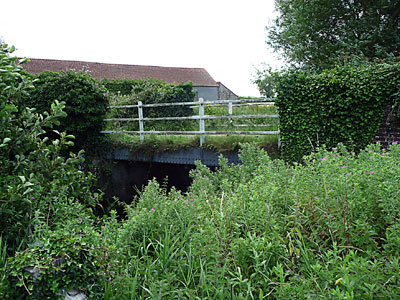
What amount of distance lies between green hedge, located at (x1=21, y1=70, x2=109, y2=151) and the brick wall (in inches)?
308

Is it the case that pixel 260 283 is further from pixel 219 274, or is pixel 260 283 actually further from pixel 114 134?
pixel 114 134

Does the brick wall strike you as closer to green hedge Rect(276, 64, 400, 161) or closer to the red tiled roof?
green hedge Rect(276, 64, 400, 161)

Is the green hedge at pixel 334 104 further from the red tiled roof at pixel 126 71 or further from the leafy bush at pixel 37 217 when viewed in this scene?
the red tiled roof at pixel 126 71

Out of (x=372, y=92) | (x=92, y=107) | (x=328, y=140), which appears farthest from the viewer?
(x=92, y=107)

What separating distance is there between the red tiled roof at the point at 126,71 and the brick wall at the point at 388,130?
26992 mm

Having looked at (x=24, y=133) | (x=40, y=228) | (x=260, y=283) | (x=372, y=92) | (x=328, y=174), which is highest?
(x=372, y=92)

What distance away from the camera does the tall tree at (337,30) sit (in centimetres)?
1391

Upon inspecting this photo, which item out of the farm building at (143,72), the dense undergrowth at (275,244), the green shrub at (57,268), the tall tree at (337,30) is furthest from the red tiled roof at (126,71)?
the green shrub at (57,268)

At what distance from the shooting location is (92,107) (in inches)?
415

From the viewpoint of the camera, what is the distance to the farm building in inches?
1262

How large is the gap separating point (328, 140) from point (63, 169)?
17.3ft

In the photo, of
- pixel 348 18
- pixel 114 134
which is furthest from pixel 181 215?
pixel 348 18

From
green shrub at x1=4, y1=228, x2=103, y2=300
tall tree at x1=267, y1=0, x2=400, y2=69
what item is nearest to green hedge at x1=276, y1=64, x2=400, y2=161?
green shrub at x1=4, y1=228, x2=103, y2=300

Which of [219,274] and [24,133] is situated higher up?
[24,133]
